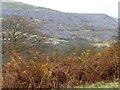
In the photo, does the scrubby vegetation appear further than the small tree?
No

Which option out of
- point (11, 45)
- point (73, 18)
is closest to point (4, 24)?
point (11, 45)

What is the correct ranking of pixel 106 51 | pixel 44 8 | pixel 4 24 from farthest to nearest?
1. pixel 44 8
2. pixel 4 24
3. pixel 106 51

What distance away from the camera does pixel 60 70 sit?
10.4 metres

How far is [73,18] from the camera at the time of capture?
14462 centimetres

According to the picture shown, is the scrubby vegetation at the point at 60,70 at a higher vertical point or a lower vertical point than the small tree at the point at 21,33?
higher

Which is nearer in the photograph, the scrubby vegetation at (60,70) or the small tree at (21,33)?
the scrubby vegetation at (60,70)

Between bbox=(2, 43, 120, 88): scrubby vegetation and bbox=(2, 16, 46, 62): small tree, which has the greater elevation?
bbox=(2, 43, 120, 88): scrubby vegetation

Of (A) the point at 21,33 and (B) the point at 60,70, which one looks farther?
(A) the point at 21,33

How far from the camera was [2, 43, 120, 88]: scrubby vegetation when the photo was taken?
9969 mm

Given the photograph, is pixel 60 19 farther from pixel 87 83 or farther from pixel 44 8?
pixel 87 83

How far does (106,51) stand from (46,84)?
2.51 metres

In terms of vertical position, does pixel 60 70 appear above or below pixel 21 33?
above

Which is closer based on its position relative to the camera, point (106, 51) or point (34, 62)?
point (34, 62)

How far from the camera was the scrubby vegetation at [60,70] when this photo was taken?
9.97 metres
